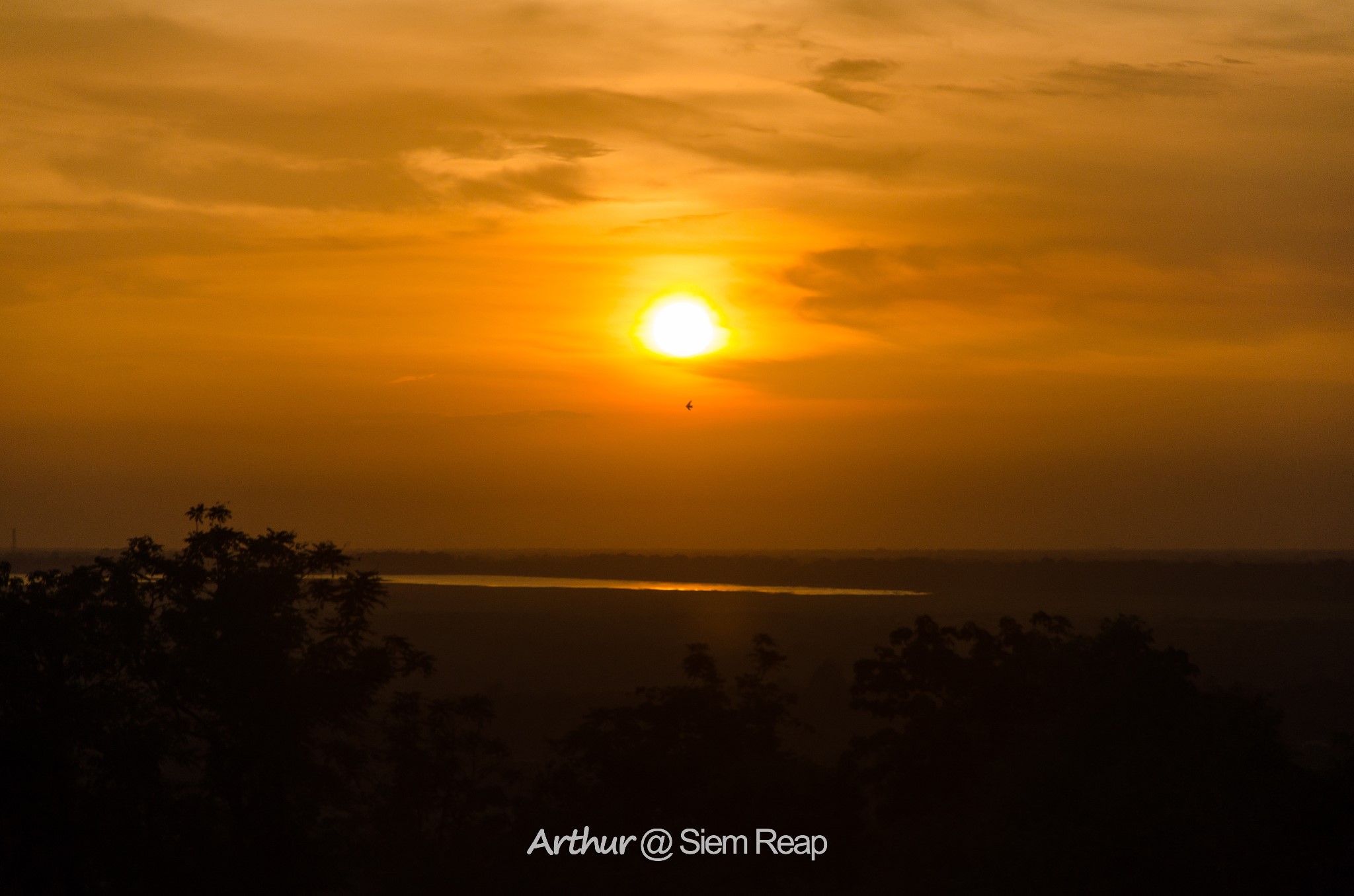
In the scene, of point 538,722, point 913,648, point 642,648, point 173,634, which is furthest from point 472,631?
point 173,634

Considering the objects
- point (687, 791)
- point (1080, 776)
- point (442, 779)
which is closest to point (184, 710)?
point (442, 779)

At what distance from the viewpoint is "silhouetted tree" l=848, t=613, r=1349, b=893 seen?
24938 mm

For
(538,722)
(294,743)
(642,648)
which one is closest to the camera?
(294,743)

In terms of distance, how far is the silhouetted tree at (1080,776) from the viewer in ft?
81.8

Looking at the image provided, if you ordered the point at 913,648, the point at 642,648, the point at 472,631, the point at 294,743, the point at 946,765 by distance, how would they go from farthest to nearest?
the point at 472,631
the point at 642,648
the point at 913,648
the point at 946,765
the point at 294,743

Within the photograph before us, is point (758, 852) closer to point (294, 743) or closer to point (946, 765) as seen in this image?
point (946, 765)

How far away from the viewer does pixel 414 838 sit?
35.2 metres

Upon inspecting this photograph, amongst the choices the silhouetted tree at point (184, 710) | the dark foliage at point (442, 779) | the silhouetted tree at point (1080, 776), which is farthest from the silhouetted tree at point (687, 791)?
the silhouetted tree at point (184, 710)

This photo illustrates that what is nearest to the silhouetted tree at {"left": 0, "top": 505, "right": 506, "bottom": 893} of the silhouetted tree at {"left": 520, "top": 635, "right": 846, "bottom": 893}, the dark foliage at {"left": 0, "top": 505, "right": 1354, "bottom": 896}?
the dark foliage at {"left": 0, "top": 505, "right": 1354, "bottom": 896}

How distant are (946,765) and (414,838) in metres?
14.2

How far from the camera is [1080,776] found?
94.2ft

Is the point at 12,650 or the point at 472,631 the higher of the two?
the point at 472,631

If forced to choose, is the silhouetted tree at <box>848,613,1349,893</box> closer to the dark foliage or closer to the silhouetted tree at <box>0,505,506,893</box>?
the dark foliage

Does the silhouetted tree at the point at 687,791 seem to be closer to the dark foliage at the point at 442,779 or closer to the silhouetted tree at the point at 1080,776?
the dark foliage at the point at 442,779
